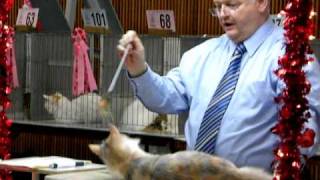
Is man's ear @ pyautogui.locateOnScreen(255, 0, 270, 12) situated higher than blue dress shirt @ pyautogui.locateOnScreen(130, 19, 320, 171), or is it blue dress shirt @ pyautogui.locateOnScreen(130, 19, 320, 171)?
man's ear @ pyautogui.locateOnScreen(255, 0, 270, 12)

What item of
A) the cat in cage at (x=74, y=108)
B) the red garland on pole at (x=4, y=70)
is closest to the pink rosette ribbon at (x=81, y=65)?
the cat in cage at (x=74, y=108)

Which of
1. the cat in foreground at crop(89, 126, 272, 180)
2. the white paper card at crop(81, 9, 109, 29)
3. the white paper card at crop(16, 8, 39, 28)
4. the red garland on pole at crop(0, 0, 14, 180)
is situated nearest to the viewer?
the cat in foreground at crop(89, 126, 272, 180)

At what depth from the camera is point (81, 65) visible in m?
4.26

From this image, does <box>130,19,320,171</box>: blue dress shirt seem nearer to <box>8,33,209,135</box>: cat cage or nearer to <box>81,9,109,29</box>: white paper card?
<box>8,33,209,135</box>: cat cage

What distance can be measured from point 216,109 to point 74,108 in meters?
2.49

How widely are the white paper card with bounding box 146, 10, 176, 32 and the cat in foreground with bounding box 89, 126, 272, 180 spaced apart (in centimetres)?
252

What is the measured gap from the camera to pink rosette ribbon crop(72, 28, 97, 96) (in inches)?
167

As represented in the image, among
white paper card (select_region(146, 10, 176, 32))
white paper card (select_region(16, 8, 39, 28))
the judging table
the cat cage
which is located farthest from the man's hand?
white paper card (select_region(16, 8, 39, 28))

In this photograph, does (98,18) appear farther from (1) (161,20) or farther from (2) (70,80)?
(2) (70,80)

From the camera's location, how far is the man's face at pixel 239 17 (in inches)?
83.2

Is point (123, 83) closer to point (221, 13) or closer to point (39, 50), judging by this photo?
point (39, 50)

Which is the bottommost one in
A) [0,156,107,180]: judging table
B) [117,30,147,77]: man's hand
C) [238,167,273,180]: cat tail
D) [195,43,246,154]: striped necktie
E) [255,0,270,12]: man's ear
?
[0,156,107,180]: judging table

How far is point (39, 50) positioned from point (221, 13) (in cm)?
283

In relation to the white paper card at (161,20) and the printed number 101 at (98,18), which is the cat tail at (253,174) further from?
the printed number 101 at (98,18)
